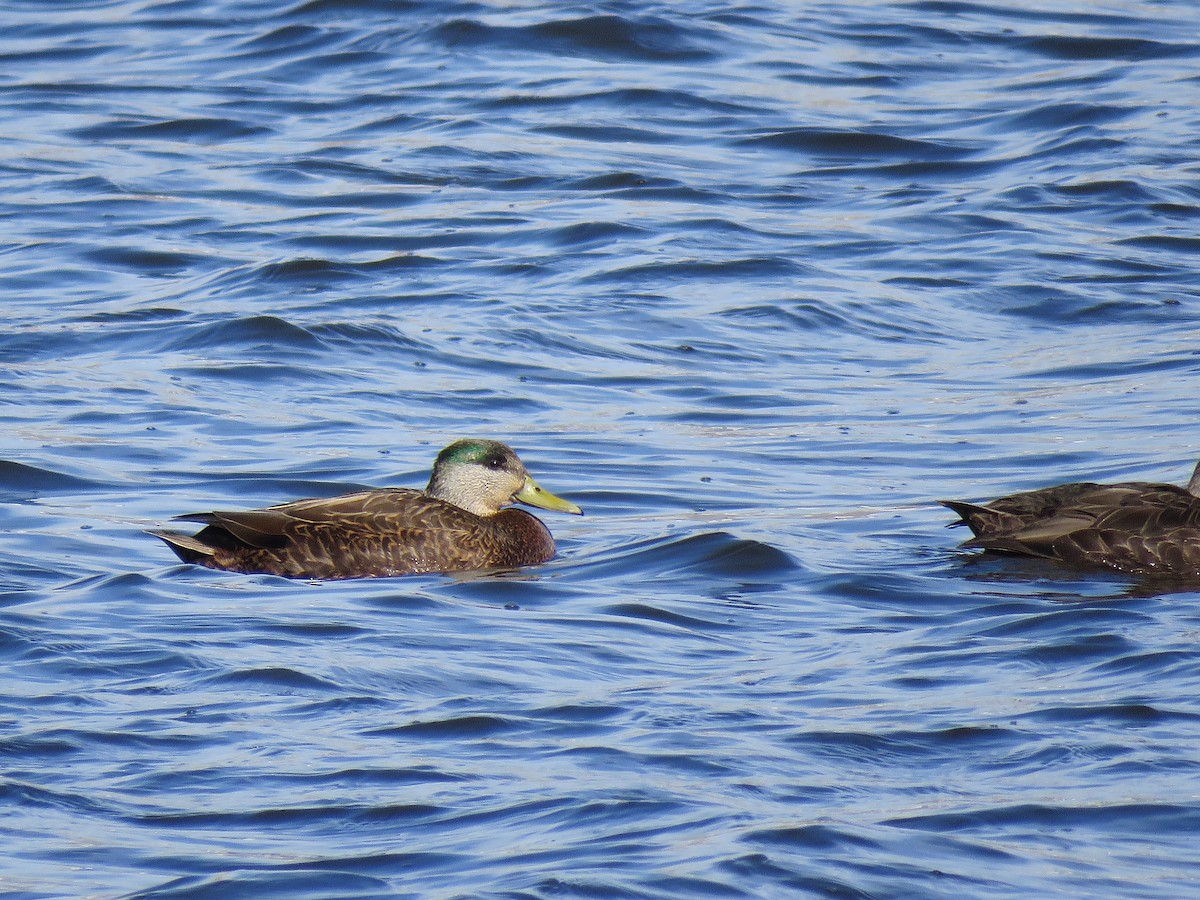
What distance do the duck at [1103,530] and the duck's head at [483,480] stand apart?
6.01ft

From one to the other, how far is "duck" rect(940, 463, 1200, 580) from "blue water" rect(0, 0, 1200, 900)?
158 millimetres

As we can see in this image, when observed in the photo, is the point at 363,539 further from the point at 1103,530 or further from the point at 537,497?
the point at 1103,530

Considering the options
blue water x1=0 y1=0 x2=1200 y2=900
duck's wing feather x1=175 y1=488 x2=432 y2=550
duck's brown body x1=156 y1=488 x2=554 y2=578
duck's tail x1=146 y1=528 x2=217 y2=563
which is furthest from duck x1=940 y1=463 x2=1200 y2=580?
duck's tail x1=146 y1=528 x2=217 y2=563

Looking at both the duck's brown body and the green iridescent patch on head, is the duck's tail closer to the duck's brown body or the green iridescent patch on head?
the duck's brown body

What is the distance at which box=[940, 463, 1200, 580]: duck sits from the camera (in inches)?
337

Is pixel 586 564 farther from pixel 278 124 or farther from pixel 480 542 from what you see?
pixel 278 124

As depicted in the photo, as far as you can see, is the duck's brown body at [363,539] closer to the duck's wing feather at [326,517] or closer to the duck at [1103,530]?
the duck's wing feather at [326,517]

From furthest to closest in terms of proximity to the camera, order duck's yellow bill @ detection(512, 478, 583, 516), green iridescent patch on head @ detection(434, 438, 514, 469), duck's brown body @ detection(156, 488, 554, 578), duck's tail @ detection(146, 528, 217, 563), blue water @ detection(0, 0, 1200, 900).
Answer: duck's yellow bill @ detection(512, 478, 583, 516)
green iridescent patch on head @ detection(434, 438, 514, 469)
duck's brown body @ detection(156, 488, 554, 578)
duck's tail @ detection(146, 528, 217, 563)
blue water @ detection(0, 0, 1200, 900)

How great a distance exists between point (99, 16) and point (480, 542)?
15.3m

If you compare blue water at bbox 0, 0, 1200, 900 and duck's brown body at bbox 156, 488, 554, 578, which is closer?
blue water at bbox 0, 0, 1200, 900

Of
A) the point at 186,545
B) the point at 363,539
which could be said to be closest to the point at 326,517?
the point at 363,539

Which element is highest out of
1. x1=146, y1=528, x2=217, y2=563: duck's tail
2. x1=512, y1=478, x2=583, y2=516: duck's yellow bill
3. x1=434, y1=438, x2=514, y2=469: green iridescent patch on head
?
x1=434, y1=438, x2=514, y2=469: green iridescent patch on head

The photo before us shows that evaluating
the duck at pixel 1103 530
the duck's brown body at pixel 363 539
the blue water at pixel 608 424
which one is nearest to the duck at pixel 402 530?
the duck's brown body at pixel 363 539

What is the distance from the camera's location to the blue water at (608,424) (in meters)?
5.65
